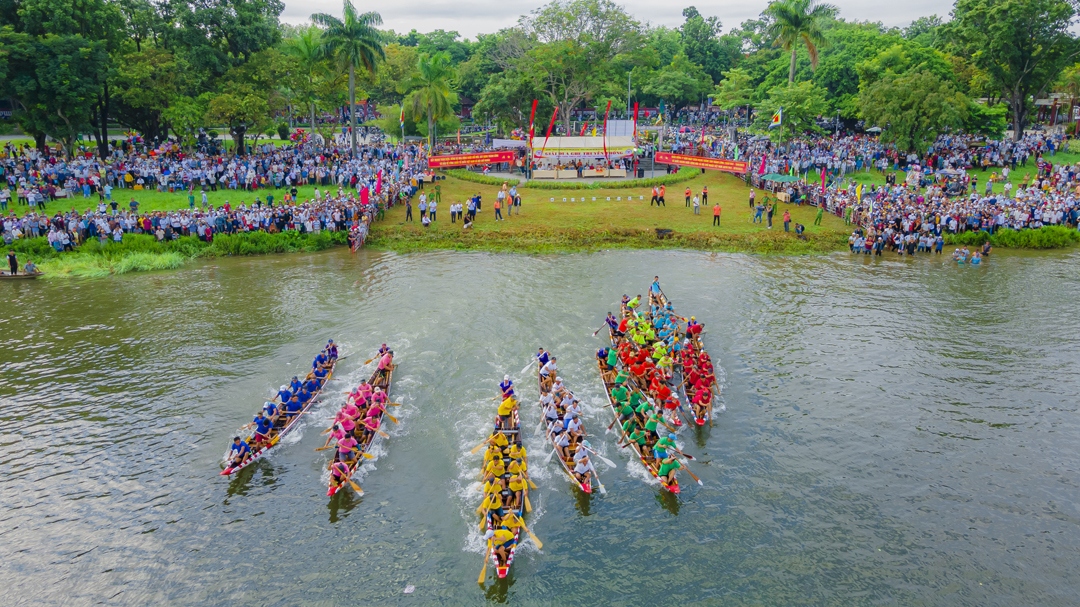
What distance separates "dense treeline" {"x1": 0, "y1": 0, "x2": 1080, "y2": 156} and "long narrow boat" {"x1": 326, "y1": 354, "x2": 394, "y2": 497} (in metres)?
32.7

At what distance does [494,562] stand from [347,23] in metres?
42.4

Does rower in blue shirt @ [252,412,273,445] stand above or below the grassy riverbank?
below

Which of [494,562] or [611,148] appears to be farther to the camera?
[611,148]

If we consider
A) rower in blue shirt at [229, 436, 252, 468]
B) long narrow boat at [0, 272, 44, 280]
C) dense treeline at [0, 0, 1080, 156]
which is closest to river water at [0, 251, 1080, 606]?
rower in blue shirt at [229, 436, 252, 468]

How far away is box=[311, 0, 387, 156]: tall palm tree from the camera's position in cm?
4797

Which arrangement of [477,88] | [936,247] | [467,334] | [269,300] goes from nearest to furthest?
[467,334] < [269,300] < [936,247] < [477,88]

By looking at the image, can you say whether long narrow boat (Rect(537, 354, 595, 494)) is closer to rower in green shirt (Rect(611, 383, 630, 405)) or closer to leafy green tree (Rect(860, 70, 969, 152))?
rower in green shirt (Rect(611, 383, 630, 405))

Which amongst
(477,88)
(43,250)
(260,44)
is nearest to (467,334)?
(43,250)

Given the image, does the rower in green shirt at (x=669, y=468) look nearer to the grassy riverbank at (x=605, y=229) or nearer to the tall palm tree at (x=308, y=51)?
the grassy riverbank at (x=605, y=229)

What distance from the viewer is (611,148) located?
55.6 m

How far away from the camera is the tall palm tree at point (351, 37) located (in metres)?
48.0

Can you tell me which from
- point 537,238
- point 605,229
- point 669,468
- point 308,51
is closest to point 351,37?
point 308,51

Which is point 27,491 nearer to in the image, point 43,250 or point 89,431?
point 89,431

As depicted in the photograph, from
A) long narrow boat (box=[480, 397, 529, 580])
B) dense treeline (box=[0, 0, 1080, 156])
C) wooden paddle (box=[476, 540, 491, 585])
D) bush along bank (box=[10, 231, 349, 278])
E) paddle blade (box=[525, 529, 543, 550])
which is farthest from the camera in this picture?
dense treeline (box=[0, 0, 1080, 156])
